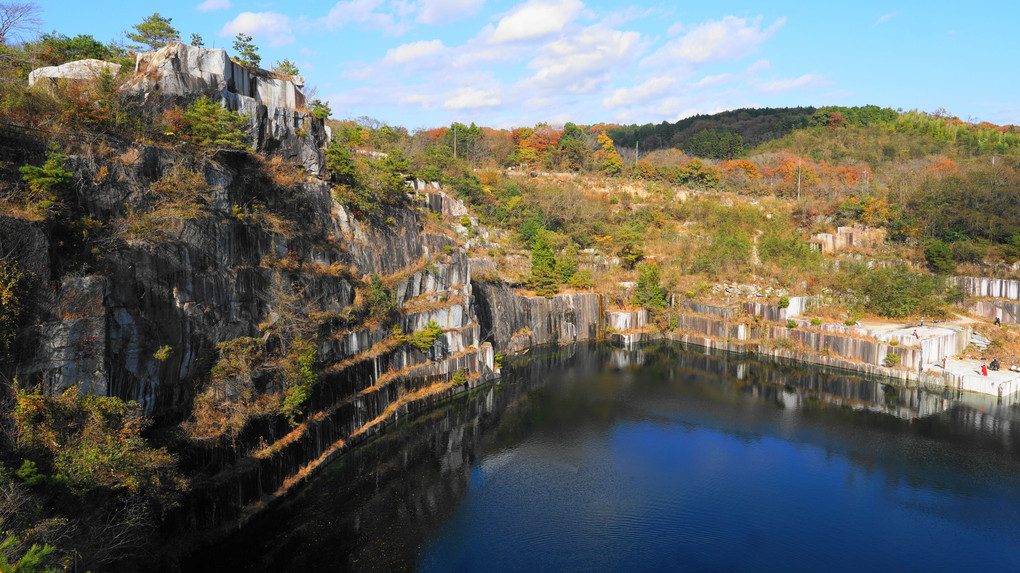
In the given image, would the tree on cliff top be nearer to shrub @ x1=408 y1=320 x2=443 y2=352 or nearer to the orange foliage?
shrub @ x1=408 y1=320 x2=443 y2=352

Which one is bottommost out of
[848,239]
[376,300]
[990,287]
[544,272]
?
[990,287]

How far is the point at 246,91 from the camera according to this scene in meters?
24.4

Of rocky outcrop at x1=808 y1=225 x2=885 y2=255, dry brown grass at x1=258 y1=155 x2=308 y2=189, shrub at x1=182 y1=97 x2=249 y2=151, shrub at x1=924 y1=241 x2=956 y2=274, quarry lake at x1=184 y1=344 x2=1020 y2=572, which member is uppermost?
shrub at x1=182 y1=97 x2=249 y2=151

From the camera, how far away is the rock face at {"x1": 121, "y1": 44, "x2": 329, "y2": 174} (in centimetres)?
2073

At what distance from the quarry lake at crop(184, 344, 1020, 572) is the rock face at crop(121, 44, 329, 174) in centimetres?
1341

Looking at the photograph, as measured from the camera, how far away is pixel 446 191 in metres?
44.4

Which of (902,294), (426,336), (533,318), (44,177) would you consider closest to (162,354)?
(44,177)

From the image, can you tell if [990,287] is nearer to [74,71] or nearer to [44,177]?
[44,177]

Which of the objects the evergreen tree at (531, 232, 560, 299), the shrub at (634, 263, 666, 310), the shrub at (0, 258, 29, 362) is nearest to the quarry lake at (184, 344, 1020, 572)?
the shrub at (0, 258, 29, 362)

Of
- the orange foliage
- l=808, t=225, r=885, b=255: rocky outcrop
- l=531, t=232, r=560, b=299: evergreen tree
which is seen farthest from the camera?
the orange foliage

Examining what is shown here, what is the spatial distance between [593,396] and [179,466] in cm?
1995

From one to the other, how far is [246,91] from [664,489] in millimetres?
23008

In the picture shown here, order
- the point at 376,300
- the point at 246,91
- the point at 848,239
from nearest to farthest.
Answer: the point at 246,91 < the point at 376,300 < the point at 848,239

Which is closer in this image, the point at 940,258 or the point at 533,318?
the point at 940,258
